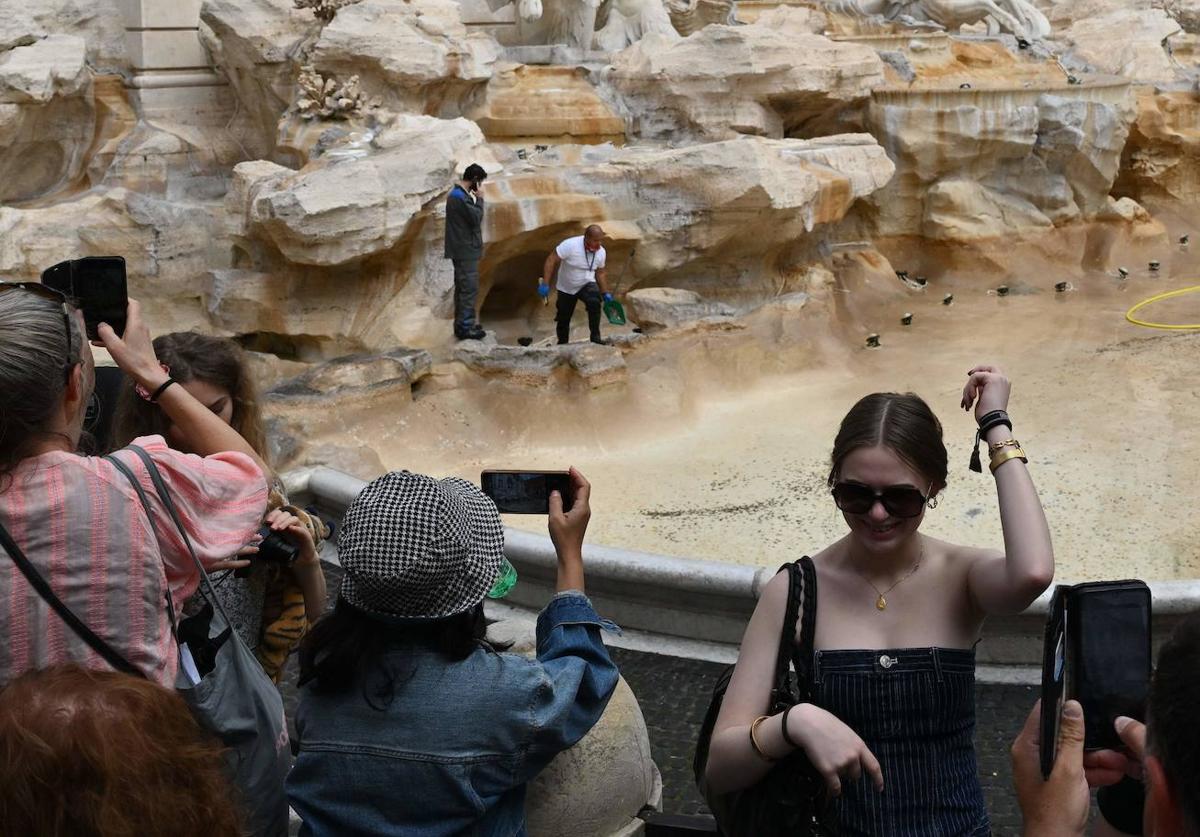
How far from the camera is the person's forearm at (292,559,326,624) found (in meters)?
2.54

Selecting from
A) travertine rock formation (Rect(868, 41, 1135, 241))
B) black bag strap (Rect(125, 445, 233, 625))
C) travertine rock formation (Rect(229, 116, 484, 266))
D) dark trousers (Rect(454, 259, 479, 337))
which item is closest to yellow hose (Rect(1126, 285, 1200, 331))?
travertine rock formation (Rect(868, 41, 1135, 241))

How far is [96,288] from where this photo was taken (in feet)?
7.81

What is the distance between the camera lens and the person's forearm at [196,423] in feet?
7.67

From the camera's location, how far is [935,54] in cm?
1353

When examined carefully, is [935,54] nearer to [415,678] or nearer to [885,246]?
[885,246]

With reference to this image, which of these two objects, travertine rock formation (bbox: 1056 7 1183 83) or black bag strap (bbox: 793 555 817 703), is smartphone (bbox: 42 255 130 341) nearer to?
black bag strap (bbox: 793 555 817 703)

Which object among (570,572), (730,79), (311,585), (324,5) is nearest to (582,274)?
(730,79)

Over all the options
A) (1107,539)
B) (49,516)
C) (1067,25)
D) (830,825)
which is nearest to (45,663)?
(49,516)

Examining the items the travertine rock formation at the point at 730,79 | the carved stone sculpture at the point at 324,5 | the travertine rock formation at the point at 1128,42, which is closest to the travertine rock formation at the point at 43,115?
the carved stone sculpture at the point at 324,5

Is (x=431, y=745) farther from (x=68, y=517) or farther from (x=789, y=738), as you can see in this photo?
(x=68, y=517)

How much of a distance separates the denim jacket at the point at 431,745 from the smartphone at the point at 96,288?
0.94 metres

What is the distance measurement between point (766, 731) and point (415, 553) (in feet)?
1.84

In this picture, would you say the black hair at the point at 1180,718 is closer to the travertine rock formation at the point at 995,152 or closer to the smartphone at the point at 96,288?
the smartphone at the point at 96,288

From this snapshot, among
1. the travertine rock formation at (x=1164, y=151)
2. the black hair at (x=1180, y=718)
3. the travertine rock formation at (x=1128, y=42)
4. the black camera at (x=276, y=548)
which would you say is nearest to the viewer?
the black hair at (x=1180, y=718)
